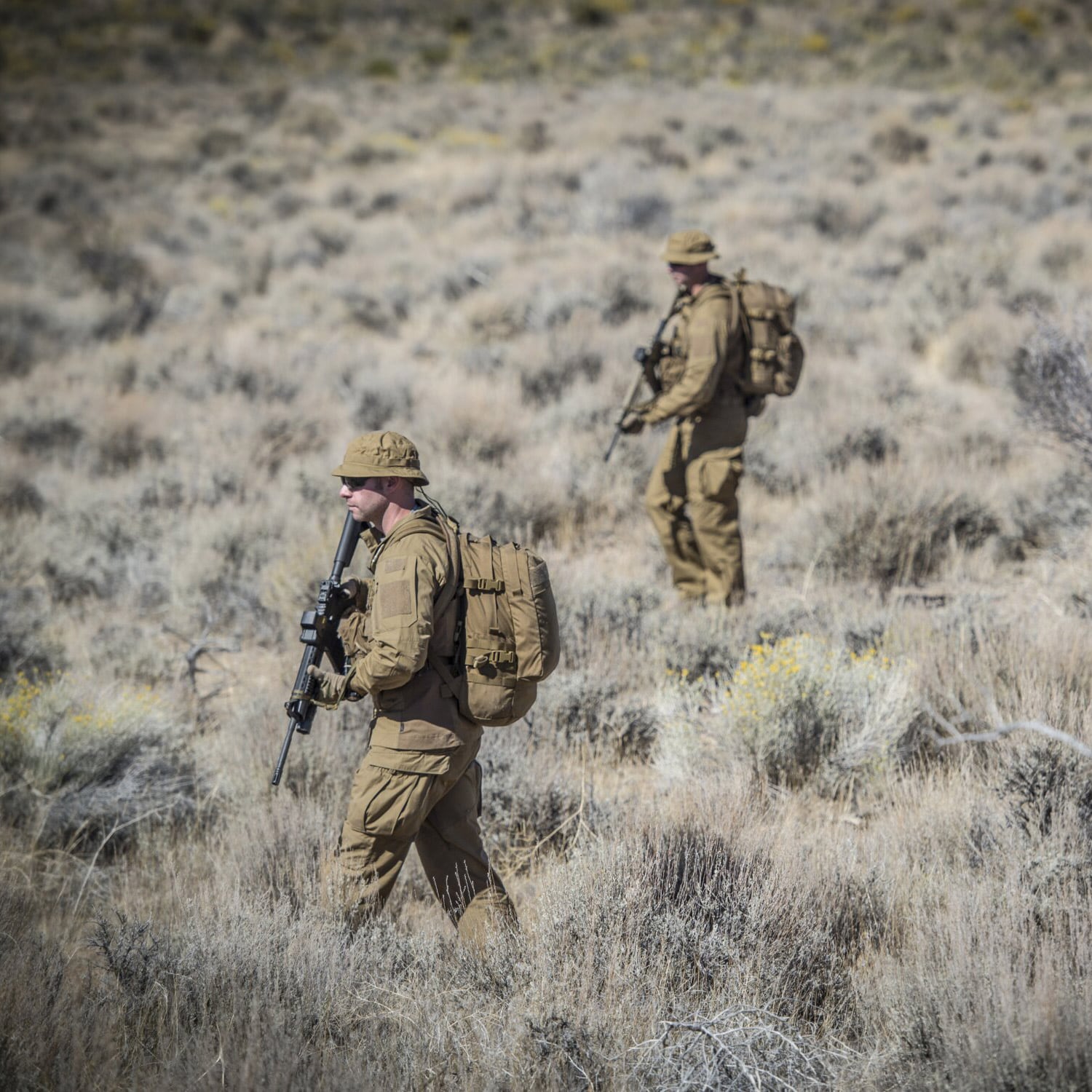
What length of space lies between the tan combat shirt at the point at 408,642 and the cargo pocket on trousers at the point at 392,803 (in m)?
0.09

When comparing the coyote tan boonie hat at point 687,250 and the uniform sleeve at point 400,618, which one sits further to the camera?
Answer: the coyote tan boonie hat at point 687,250

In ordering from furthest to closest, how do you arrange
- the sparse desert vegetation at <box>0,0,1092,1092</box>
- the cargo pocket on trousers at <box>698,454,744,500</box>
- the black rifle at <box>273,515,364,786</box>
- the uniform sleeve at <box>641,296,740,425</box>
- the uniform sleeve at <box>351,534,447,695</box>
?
the cargo pocket on trousers at <box>698,454,744,500</box>
the uniform sleeve at <box>641,296,740,425</box>
the black rifle at <box>273,515,364,786</box>
the uniform sleeve at <box>351,534,447,695</box>
the sparse desert vegetation at <box>0,0,1092,1092</box>

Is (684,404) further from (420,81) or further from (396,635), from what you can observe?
(420,81)

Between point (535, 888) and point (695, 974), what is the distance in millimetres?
1074

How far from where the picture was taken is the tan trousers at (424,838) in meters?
3.01

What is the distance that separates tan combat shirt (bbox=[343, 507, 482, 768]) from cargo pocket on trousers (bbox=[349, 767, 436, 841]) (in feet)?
0.30

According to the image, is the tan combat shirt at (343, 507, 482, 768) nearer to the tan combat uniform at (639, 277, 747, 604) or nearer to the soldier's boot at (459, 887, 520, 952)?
the soldier's boot at (459, 887, 520, 952)

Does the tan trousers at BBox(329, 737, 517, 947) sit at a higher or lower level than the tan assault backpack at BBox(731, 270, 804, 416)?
lower

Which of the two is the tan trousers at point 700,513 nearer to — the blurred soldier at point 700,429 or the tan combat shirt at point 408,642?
the blurred soldier at point 700,429

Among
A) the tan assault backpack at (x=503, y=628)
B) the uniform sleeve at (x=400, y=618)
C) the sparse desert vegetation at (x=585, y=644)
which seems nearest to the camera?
the sparse desert vegetation at (x=585, y=644)

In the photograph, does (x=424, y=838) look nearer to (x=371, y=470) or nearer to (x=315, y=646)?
(x=315, y=646)

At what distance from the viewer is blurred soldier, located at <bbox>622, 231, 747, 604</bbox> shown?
220 inches


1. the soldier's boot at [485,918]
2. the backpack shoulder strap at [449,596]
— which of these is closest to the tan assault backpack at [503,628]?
the backpack shoulder strap at [449,596]

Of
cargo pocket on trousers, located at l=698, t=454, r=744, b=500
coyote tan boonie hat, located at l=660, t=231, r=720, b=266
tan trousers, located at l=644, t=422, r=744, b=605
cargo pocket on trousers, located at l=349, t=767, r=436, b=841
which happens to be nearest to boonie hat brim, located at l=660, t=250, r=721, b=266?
coyote tan boonie hat, located at l=660, t=231, r=720, b=266
